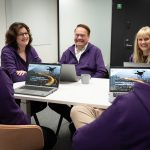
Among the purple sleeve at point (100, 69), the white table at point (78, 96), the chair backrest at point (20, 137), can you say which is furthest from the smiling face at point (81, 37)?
the chair backrest at point (20, 137)

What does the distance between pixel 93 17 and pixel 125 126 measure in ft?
14.5

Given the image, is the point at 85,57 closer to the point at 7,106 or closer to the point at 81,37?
the point at 81,37

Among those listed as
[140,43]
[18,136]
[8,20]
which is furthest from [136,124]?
[8,20]

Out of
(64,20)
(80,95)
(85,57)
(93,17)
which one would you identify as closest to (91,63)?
(85,57)

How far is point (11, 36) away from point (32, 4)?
1.97m

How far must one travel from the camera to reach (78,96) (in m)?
2.14

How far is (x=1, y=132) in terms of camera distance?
1360 millimetres

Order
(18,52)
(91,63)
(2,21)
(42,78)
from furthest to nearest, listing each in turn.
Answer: (2,21)
(91,63)
(18,52)
(42,78)

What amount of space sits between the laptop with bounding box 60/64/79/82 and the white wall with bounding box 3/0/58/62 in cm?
199

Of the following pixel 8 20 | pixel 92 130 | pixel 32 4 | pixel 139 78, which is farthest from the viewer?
pixel 32 4

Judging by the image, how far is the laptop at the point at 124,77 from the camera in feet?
7.16

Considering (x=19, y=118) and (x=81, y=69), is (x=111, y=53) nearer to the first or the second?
(x=81, y=69)

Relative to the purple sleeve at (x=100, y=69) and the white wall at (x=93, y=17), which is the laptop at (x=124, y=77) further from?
the white wall at (x=93, y=17)

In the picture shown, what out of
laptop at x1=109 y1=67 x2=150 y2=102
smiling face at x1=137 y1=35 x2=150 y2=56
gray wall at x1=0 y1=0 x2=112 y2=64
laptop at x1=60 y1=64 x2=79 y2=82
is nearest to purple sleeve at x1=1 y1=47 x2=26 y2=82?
laptop at x1=60 y1=64 x2=79 y2=82
